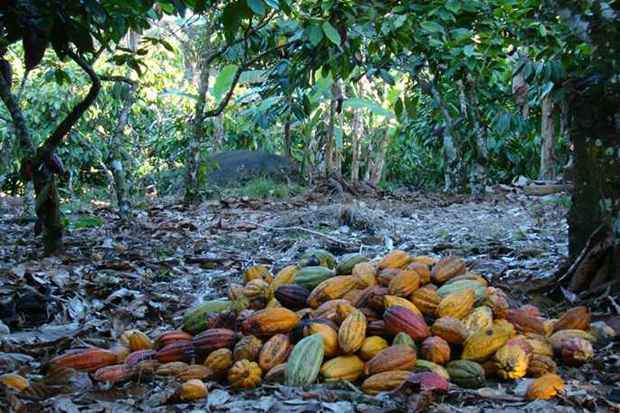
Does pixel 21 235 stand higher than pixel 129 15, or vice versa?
pixel 129 15

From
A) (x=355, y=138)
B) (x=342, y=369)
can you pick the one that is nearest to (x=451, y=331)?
(x=342, y=369)

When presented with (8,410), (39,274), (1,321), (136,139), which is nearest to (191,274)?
(39,274)

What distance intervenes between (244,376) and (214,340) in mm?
218

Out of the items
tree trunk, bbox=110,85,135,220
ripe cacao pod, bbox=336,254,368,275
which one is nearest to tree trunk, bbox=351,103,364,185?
tree trunk, bbox=110,85,135,220

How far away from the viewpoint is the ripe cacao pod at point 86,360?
195cm

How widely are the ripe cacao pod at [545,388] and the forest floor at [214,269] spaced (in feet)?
0.09

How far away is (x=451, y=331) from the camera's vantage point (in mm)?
1955

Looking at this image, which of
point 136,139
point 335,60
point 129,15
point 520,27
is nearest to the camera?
point 129,15

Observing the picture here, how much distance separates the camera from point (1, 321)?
245 cm

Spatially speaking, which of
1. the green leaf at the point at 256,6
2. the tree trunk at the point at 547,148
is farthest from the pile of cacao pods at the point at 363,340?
the tree trunk at the point at 547,148

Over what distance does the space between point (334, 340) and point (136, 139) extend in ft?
33.7

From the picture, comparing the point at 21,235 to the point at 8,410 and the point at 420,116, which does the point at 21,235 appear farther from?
the point at 420,116

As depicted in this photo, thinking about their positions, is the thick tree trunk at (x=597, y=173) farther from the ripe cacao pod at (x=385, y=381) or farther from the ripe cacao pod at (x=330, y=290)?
the ripe cacao pod at (x=385, y=381)

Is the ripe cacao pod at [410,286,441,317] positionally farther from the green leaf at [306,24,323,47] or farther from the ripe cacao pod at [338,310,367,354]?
the green leaf at [306,24,323,47]
